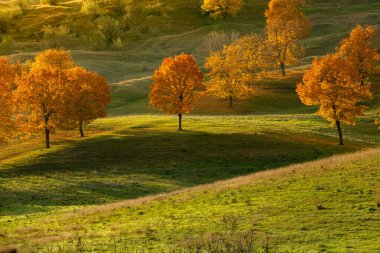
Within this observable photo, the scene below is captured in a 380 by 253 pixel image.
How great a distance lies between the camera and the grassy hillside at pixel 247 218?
24391 mm

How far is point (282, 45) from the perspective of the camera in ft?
413

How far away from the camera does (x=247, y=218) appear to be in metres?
29.7

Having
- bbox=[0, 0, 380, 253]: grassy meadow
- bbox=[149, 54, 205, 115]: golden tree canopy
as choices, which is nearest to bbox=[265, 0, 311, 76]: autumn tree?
bbox=[0, 0, 380, 253]: grassy meadow

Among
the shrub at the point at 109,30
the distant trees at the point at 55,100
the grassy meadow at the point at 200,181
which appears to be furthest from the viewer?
the shrub at the point at 109,30

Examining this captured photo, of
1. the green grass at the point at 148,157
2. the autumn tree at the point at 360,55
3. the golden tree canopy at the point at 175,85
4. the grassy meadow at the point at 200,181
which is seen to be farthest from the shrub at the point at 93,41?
the golden tree canopy at the point at 175,85

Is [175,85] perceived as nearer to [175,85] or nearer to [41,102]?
[175,85]

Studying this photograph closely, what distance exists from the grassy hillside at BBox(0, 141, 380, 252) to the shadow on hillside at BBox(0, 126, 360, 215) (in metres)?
10.1

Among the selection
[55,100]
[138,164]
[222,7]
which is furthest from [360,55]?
[222,7]

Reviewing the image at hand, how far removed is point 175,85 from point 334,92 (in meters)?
23.3

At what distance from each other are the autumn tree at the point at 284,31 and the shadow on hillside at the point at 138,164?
51639 millimetres

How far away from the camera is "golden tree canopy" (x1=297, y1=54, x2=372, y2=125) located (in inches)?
2886

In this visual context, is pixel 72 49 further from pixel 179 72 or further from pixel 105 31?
pixel 179 72

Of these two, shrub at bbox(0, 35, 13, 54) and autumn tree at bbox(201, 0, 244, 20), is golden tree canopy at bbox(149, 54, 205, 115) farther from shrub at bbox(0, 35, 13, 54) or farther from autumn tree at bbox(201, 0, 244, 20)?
autumn tree at bbox(201, 0, 244, 20)

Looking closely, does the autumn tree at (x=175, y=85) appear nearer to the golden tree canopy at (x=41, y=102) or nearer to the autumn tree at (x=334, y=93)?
the golden tree canopy at (x=41, y=102)
